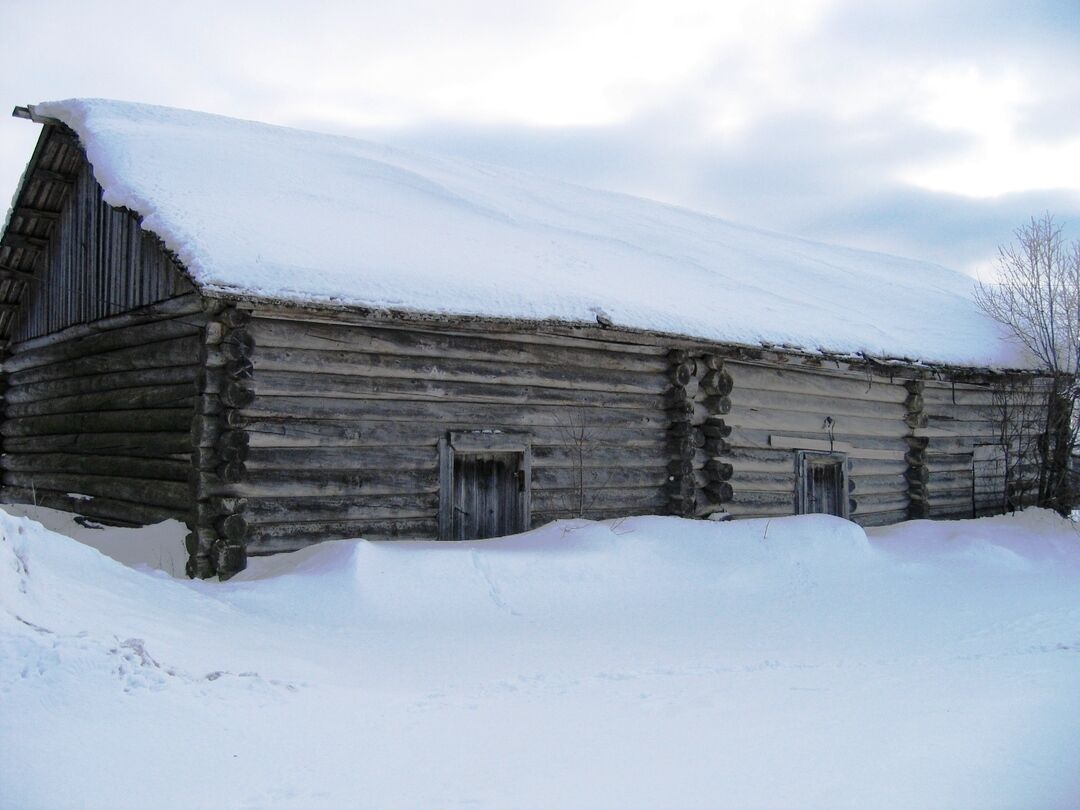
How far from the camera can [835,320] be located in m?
12.8

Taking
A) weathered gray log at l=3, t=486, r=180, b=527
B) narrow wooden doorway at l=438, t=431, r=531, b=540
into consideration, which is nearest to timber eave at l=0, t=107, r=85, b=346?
weathered gray log at l=3, t=486, r=180, b=527

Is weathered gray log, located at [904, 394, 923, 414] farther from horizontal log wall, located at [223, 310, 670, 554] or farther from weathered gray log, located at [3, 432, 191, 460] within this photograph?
weathered gray log, located at [3, 432, 191, 460]

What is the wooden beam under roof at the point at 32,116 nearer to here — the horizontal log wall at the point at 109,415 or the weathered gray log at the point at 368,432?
the horizontal log wall at the point at 109,415

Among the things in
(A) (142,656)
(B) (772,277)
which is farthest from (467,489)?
(B) (772,277)

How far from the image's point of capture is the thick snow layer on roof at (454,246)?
26.5 feet

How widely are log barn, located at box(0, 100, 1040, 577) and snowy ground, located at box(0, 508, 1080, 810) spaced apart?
88 centimetres

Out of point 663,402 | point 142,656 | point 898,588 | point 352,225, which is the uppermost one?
point 352,225

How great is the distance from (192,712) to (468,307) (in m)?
4.73

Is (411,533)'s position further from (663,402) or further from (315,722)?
(315,722)

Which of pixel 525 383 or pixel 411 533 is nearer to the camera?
pixel 411 533

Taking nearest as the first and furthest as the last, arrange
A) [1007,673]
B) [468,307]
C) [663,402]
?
[1007,673] → [468,307] → [663,402]

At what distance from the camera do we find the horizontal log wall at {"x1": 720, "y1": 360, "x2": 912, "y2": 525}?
1138cm

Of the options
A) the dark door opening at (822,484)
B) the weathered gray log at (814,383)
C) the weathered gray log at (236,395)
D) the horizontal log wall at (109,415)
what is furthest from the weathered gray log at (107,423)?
the dark door opening at (822,484)

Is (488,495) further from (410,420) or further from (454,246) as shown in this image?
(454,246)
